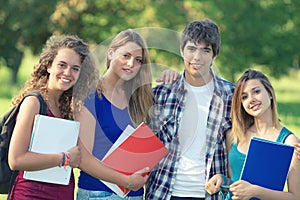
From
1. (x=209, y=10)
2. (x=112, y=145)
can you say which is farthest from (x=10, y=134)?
(x=209, y=10)

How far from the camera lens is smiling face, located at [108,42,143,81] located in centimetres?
455

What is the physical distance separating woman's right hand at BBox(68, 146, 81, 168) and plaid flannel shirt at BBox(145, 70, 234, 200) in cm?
62

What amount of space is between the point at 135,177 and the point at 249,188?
69cm

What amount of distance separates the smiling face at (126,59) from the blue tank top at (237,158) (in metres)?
0.80

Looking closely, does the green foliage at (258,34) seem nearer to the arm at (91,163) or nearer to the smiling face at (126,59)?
the smiling face at (126,59)

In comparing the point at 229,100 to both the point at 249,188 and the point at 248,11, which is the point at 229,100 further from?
the point at 248,11

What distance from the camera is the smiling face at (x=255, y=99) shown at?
4625 millimetres

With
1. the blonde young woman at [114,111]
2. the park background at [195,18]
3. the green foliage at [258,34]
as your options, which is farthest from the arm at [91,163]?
the green foliage at [258,34]

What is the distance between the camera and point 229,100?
478cm

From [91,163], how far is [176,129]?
64 cm

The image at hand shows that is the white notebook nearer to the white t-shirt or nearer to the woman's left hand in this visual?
the white t-shirt

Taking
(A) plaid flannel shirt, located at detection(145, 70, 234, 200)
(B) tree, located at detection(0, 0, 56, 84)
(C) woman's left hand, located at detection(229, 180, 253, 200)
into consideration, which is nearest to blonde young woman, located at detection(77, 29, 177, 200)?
(A) plaid flannel shirt, located at detection(145, 70, 234, 200)

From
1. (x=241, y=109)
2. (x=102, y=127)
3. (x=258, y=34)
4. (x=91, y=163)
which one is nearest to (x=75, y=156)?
(x=91, y=163)

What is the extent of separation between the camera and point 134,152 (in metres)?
4.53
